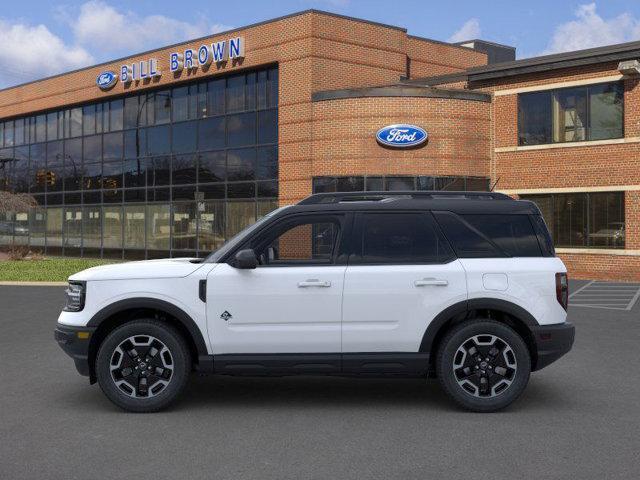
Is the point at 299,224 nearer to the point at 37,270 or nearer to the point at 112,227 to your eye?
the point at 37,270

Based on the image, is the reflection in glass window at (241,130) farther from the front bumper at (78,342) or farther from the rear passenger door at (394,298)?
the rear passenger door at (394,298)

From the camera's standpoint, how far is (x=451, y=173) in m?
24.5

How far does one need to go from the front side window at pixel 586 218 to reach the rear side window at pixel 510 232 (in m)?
17.2

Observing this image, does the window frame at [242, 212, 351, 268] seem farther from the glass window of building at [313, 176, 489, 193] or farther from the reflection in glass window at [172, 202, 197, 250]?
the reflection in glass window at [172, 202, 197, 250]

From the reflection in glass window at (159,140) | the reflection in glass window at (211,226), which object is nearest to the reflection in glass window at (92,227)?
the reflection in glass window at (159,140)

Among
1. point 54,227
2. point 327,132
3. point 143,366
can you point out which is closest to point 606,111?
point 327,132

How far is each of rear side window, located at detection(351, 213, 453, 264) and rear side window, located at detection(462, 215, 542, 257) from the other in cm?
36

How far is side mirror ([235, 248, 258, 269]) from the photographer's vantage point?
20.5 feet

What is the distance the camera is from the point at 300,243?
6.70 metres

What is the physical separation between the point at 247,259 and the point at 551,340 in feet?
8.96

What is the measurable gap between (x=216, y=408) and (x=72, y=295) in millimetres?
1630

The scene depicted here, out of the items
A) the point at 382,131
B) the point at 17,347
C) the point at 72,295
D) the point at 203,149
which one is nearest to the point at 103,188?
the point at 203,149

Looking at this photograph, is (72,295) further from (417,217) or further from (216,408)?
(417,217)

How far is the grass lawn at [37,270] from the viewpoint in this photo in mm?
22680
